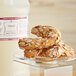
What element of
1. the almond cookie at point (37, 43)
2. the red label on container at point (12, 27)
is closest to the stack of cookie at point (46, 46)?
the almond cookie at point (37, 43)

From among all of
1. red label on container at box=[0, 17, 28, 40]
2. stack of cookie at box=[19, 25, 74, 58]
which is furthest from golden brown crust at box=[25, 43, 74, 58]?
red label on container at box=[0, 17, 28, 40]

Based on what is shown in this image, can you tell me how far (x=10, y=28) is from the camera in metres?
0.79

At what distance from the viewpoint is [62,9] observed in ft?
3.63

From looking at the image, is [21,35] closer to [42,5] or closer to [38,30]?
[38,30]

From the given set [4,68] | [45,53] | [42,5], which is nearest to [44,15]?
[42,5]

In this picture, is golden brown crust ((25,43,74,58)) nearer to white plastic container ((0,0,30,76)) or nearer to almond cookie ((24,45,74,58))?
almond cookie ((24,45,74,58))

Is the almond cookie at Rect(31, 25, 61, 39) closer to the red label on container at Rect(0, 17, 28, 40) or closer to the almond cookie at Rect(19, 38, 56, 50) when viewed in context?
the almond cookie at Rect(19, 38, 56, 50)

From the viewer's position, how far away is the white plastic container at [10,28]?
0.79 m

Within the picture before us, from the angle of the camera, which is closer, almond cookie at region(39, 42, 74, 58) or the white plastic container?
almond cookie at region(39, 42, 74, 58)

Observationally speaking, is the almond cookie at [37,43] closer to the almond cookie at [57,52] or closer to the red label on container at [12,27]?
the almond cookie at [57,52]

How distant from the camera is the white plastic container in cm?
79

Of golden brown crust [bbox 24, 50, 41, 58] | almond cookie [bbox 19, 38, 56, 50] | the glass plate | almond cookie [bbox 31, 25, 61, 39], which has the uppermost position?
Answer: almond cookie [bbox 31, 25, 61, 39]

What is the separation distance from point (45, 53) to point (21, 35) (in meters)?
0.21

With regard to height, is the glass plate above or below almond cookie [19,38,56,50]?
below
